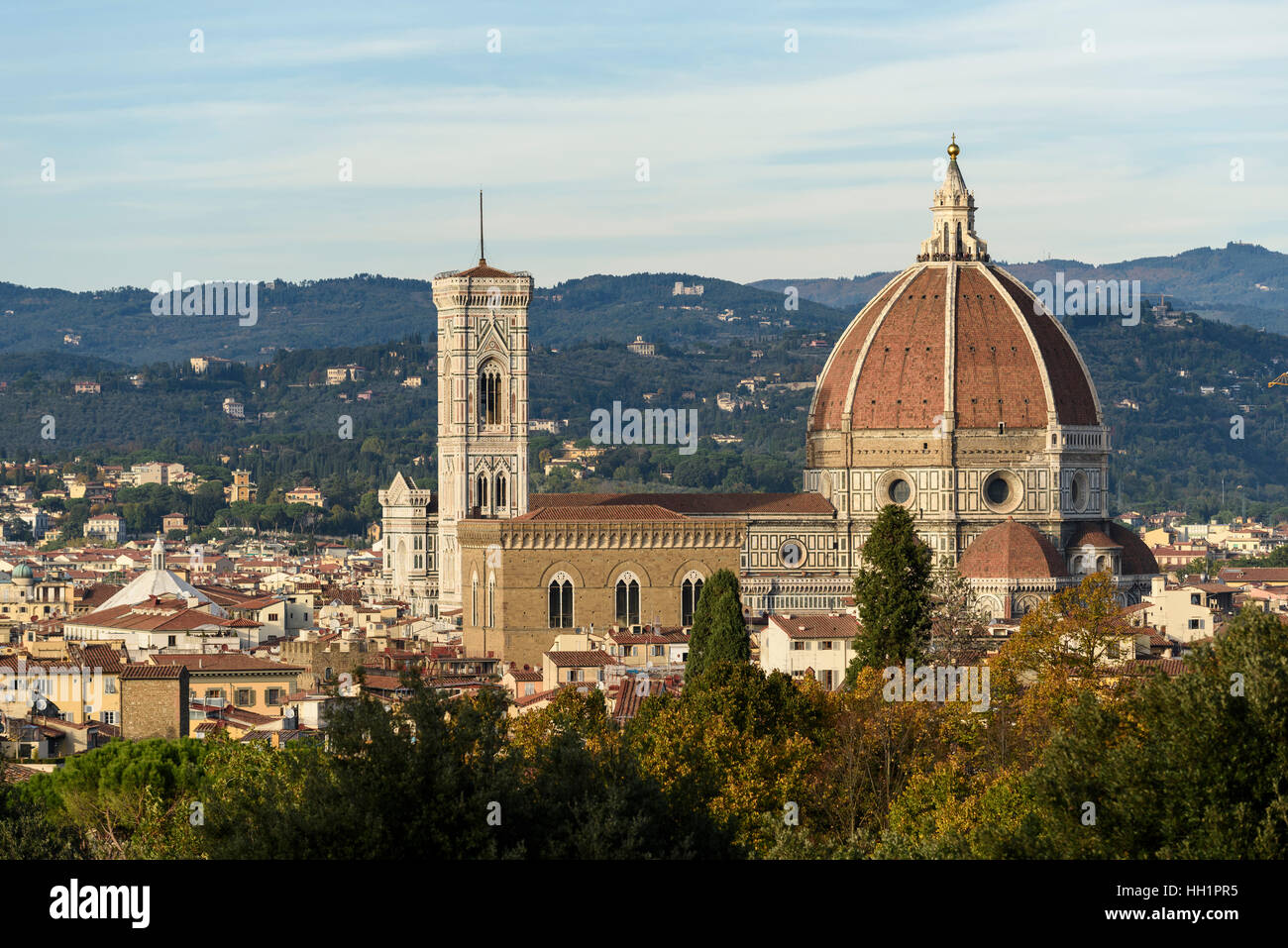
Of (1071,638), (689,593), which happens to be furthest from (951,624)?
(689,593)

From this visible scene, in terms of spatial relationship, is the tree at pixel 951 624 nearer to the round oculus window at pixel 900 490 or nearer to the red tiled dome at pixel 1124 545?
the red tiled dome at pixel 1124 545

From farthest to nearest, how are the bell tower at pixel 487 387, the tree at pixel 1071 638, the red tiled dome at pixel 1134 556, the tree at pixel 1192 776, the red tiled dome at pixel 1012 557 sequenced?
the bell tower at pixel 487 387 → the red tiled dome at pixel 1134 556 → the red tiled dome at pixel 1012 557 → the tree at pixel 1071 638 → the tree at pixel 1192 776

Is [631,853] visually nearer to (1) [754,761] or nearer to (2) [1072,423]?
(1) [754,761]

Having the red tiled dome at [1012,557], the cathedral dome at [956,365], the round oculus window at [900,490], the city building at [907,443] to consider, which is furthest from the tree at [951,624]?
the cathedral dome at [956,365]

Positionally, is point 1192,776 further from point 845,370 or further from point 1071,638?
point 845,370

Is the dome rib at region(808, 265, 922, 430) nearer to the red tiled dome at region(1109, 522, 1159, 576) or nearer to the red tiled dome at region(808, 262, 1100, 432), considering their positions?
the red tiled dome at region(808, 262, 1100, 432)

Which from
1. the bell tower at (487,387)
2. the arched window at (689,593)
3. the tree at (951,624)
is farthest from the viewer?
the bell tower at (487,387)

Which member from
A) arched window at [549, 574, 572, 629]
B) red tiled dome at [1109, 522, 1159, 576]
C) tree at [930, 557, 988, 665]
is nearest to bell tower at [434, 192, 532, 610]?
arched window at [549, 574, 572, 629]
